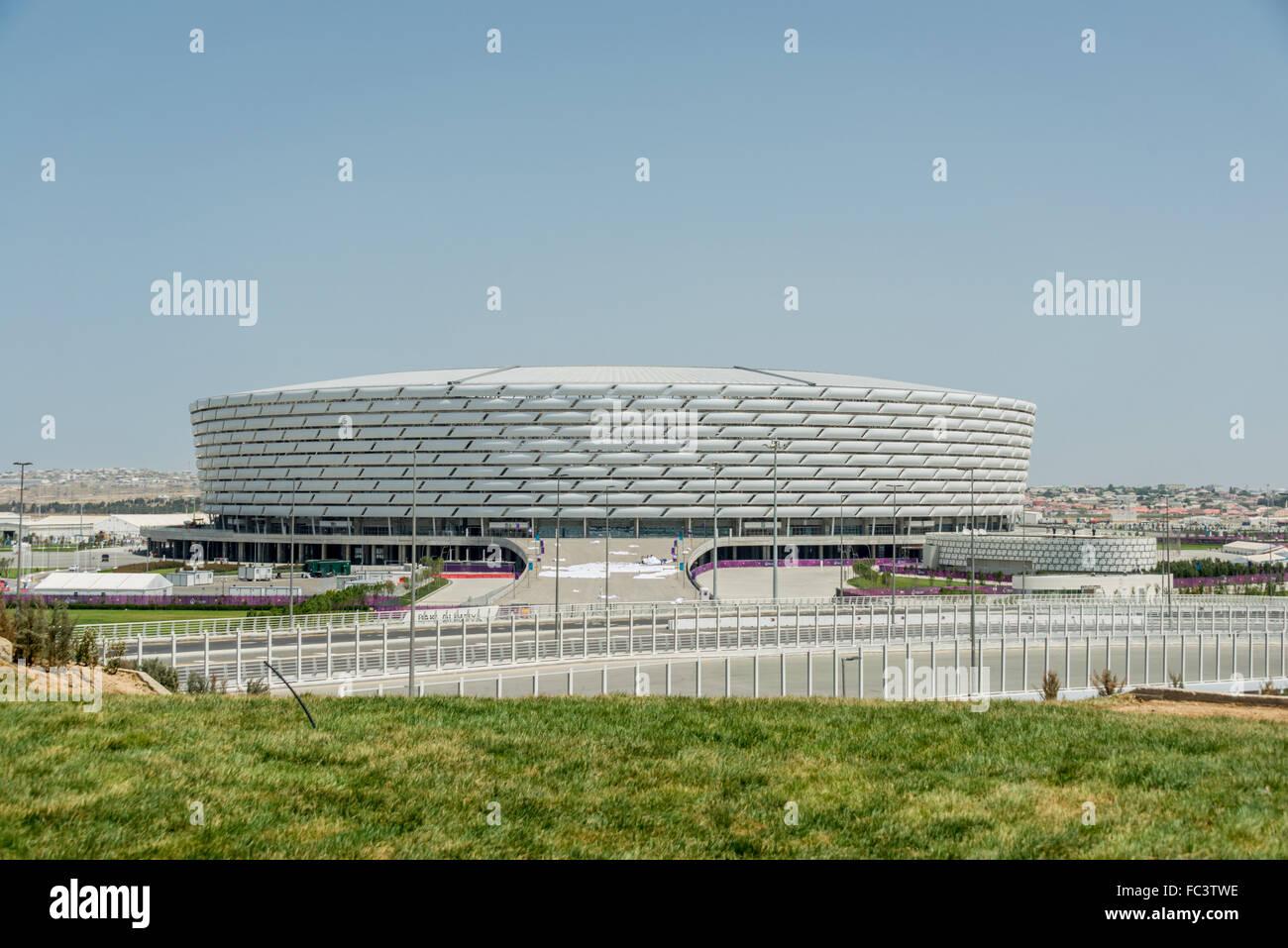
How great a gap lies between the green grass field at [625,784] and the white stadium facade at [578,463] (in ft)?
299

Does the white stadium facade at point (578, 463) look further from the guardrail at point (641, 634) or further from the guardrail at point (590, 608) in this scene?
the guardrail at point (641, 634)

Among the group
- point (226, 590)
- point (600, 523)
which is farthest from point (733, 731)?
point (600, 523)

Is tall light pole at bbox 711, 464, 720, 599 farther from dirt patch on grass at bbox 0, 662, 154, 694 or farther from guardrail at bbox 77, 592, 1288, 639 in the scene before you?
dirt patch on grass at bbox 0, 662, 154, 694

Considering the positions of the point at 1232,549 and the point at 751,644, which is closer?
the point at 751,644

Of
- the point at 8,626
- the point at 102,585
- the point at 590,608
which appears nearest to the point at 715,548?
the point at 590,608

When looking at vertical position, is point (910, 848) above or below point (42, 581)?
above

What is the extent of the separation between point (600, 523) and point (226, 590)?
48.4 metres

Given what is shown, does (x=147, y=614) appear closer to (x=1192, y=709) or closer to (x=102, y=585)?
(x=102, y=585)

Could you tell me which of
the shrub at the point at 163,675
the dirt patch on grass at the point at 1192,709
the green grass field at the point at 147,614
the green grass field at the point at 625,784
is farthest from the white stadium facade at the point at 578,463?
the green grass field at the point at 625,784

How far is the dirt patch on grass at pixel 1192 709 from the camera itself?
15.4m
